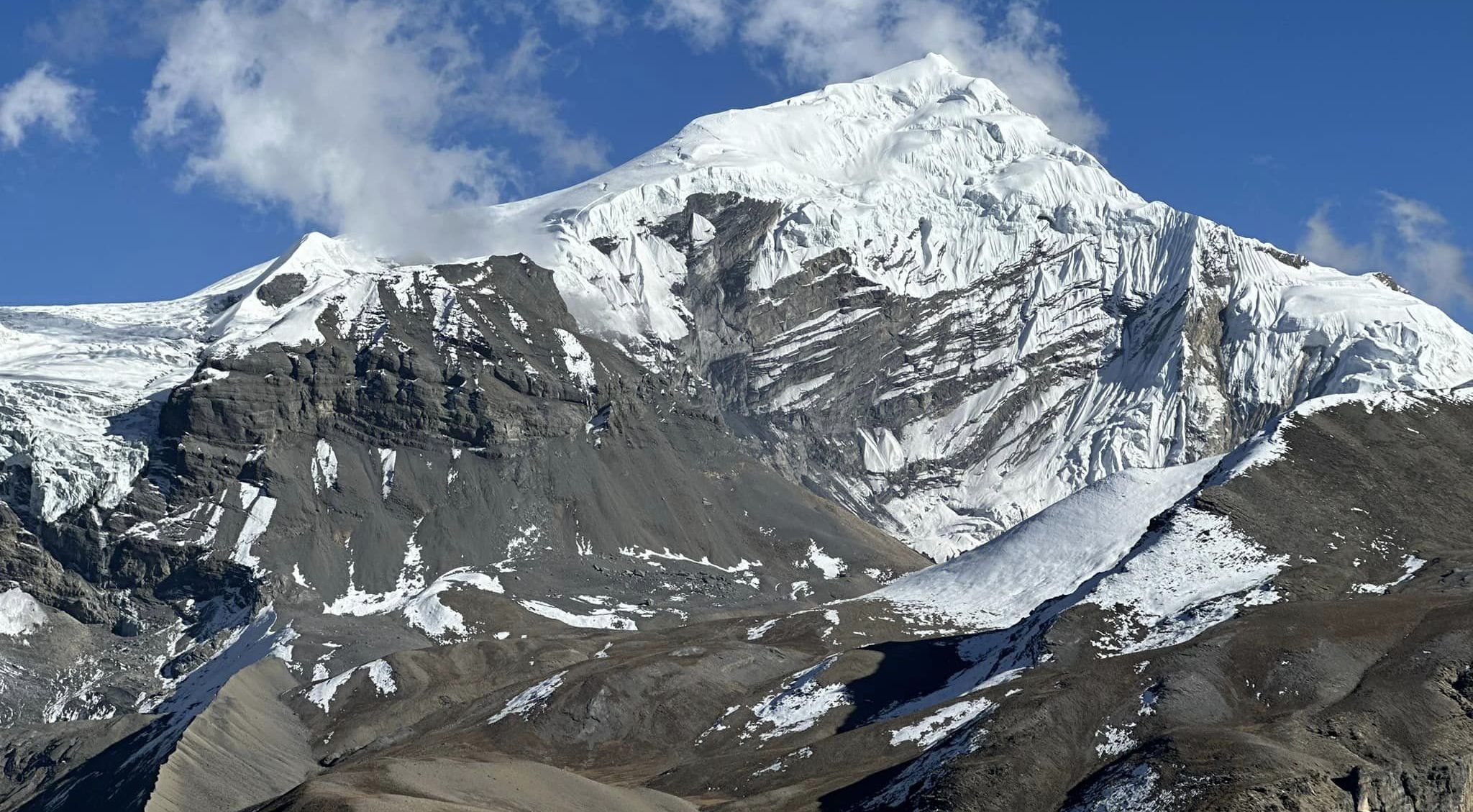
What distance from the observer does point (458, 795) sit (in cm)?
12206

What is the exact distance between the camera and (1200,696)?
13062 cm

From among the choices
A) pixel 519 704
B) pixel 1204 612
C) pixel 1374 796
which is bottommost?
pixel 1374 796

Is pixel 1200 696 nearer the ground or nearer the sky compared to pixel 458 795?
nearer the ground

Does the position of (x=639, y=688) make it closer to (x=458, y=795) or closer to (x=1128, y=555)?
(x=1128, y=555)

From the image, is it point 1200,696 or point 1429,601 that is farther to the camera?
point 1429,601

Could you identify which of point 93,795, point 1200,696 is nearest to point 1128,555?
point 1200,696

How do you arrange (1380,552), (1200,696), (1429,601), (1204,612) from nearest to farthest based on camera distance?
(1200,696) → (1429,601) → (1204,612) → (1380,552)

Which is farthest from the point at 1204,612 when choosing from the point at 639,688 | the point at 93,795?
the point at 93,795

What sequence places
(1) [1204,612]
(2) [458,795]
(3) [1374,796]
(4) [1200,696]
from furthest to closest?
(1) [1204,612] → (4) [1200,696] → (2) [458,795] → (3) [1374,796]

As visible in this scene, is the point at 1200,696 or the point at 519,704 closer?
the point at 1200,696

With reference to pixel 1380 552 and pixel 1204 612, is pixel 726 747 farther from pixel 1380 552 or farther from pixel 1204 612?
pixel 1380 552

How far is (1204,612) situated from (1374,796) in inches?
1877

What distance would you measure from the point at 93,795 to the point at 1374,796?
12035 centimetres

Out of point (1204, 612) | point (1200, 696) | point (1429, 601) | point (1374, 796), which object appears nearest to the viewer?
point (1374, 796)
